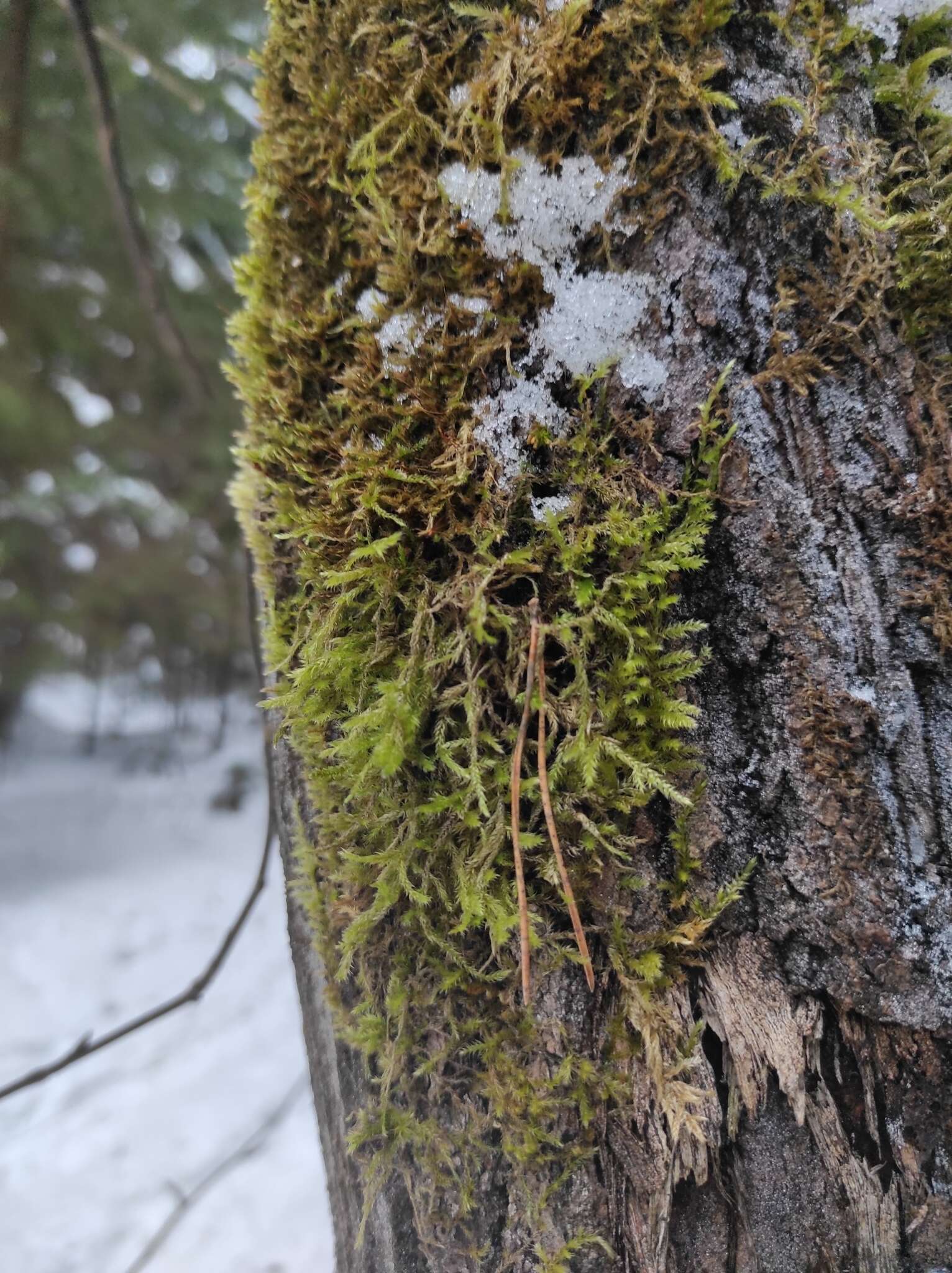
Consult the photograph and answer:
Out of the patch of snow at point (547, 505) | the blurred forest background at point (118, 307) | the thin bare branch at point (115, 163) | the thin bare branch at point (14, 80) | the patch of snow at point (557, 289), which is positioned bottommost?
the patch of snow at point (547, 505)

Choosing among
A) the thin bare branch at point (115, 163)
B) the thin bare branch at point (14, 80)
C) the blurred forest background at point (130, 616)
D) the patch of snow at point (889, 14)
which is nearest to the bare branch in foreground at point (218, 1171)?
the blurred forest background at point (130, 616)

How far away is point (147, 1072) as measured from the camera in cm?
332

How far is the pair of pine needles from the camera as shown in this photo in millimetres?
662

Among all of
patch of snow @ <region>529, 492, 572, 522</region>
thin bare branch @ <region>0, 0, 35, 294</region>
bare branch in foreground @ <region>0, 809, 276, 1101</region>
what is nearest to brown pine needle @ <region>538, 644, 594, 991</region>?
patch of snow @ <region>529, 492, 572, 522</region>

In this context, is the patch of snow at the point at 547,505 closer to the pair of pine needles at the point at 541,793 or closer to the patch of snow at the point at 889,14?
the pair of pine needles at the point at 541,793

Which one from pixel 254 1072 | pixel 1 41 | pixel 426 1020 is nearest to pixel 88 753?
pixel 254 1072

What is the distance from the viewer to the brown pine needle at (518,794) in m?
0.66

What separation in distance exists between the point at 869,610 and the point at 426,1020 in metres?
0.71

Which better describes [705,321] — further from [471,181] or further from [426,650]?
[426,650]

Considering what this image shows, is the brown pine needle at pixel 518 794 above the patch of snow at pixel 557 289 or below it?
below

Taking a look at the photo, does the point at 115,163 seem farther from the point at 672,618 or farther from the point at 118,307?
the point at 118,307

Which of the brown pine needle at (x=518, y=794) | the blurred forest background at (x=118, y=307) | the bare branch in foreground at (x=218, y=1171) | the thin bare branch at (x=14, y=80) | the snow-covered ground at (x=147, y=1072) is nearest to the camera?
the brown pine needle at (x=518, y=794)

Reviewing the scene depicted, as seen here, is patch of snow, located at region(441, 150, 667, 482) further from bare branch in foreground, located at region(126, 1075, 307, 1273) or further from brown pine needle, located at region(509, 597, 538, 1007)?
bare branch in foreground, located at region(126, 1075, 307, 1273)

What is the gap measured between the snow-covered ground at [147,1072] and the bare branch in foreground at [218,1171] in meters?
0.03
